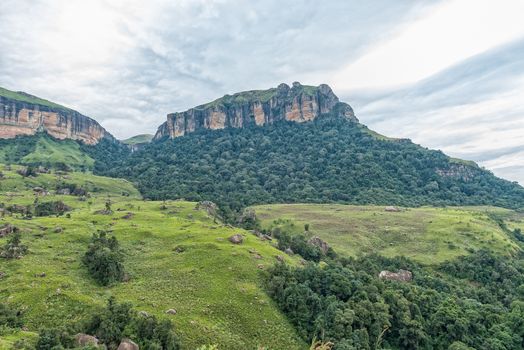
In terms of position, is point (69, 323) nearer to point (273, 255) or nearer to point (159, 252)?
point (159, 252)

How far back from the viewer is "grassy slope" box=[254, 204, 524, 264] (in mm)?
125188

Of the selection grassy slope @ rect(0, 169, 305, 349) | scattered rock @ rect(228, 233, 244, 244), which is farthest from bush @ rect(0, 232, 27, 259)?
scattered rock @ rect(228, 233, 244, 244)

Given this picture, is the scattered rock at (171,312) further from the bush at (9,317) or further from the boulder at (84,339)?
the bush at (9,317)

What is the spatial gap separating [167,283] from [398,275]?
6741cm

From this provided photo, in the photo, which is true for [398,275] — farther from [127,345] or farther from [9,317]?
[9,317]

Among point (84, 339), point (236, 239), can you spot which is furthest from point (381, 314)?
point (84, 339)

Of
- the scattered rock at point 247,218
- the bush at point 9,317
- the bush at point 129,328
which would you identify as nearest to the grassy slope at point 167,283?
the bush at point 9,317

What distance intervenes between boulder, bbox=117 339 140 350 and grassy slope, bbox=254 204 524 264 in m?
90.8

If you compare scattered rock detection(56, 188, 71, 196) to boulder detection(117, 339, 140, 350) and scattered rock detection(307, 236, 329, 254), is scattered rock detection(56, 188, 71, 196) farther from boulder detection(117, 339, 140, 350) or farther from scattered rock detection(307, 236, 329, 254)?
boulder detection(117, 339, 140, 350)

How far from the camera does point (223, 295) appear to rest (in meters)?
64.2

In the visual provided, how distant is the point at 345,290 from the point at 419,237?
78.0 meters

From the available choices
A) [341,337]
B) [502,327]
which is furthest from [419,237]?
[341,337]

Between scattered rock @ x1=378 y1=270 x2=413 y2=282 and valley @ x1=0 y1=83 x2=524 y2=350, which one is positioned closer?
valley @ x1=0 y1=83 x2=524 y2=350

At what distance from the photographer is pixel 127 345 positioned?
4212 centimetres
